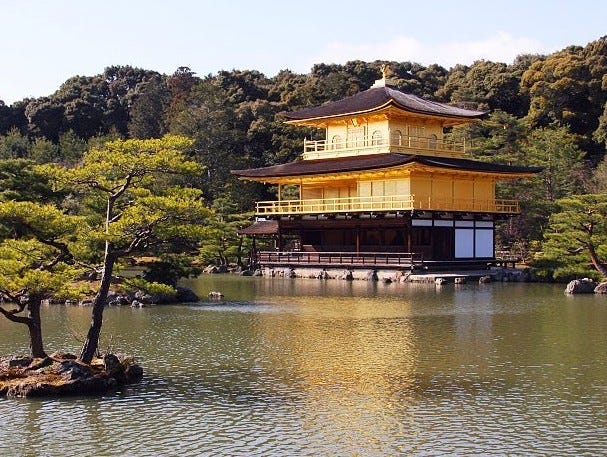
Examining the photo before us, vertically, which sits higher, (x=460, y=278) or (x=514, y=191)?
(x=514, y=191)

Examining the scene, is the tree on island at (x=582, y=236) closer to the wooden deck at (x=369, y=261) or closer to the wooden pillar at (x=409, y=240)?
the wooden deck at (x=369, y=261)

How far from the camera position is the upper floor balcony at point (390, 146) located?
42.5 m

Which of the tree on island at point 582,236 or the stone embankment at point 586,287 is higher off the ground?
the tree on island at point 582,236

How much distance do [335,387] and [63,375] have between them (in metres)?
4.18

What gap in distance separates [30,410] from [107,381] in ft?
4.77

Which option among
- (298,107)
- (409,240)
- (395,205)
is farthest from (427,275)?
(298,107)

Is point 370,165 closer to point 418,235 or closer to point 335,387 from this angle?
point 418,235

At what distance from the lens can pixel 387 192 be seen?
4075 cm

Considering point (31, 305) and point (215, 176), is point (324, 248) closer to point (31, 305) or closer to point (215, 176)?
point (215, 176)

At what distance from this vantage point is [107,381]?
1349 cm

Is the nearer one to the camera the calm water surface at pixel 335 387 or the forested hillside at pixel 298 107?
the calm water surface at pixel 335 387

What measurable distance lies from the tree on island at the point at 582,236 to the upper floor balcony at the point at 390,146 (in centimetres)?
1055

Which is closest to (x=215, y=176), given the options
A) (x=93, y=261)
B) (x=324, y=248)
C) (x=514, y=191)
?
(x=324, y=248)

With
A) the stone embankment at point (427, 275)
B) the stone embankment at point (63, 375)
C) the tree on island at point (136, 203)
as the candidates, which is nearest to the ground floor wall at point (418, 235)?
the stone embankment at point (427, 275)
